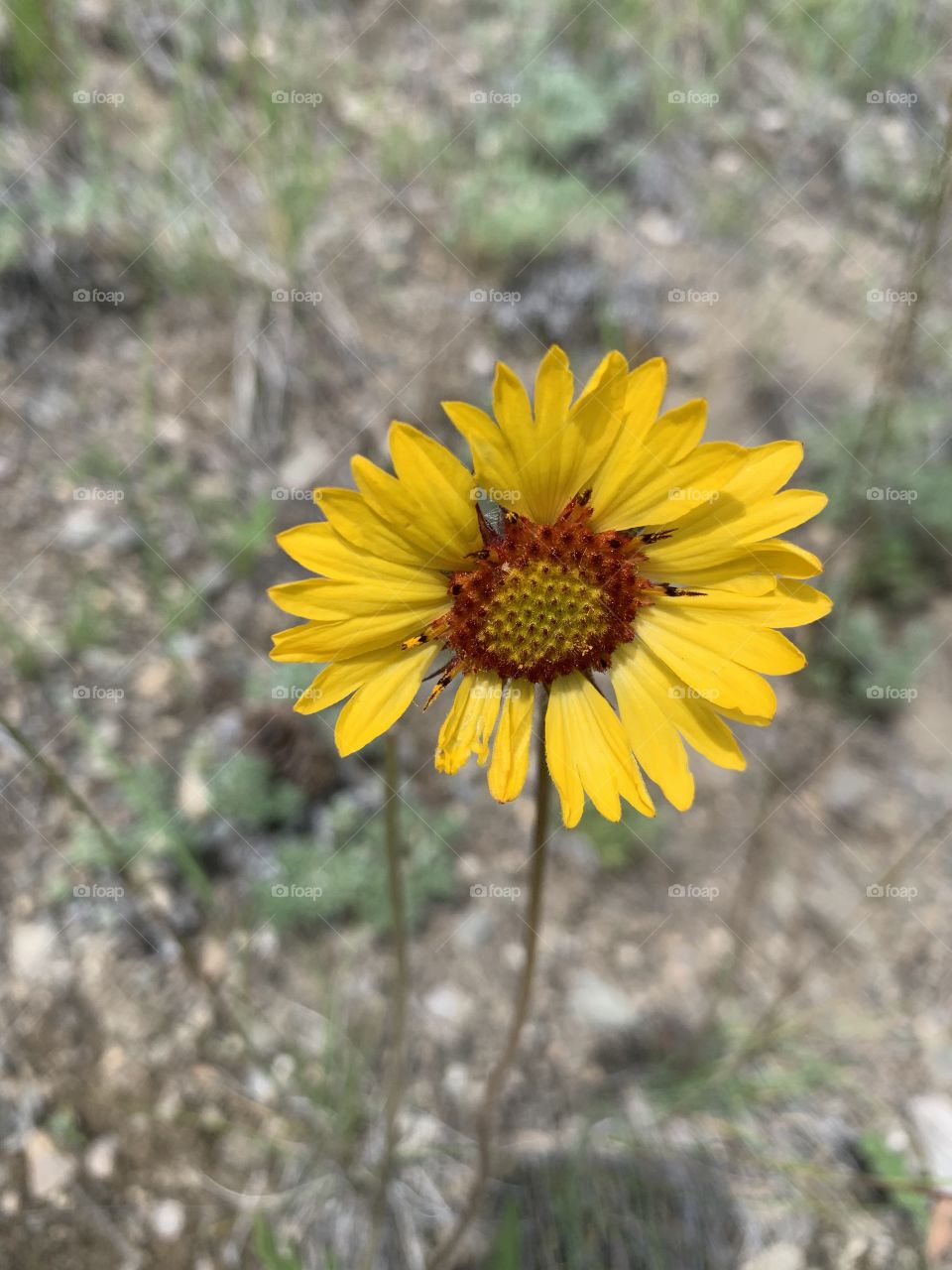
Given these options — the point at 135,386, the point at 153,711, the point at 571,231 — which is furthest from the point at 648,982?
the point at 571,231

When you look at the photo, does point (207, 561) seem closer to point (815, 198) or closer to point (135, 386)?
point (135, 386)

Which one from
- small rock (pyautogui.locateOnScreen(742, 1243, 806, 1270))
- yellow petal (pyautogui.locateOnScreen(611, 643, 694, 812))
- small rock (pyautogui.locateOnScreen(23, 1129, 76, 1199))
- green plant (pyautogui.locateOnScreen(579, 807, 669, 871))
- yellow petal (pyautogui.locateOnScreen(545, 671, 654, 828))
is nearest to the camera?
yellow petal (pyautogui.locateOnScreen(545, 671, 654, 828))

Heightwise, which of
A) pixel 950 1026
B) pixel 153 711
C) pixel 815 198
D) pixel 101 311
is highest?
pixel 815 198

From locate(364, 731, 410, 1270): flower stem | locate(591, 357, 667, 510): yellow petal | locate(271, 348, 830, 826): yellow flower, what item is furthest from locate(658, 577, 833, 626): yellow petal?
locate(364, 731, 410, 1270): flower stem

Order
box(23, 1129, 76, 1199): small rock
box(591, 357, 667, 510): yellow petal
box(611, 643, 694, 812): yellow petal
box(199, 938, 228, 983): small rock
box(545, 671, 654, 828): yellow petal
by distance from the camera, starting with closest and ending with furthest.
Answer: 1. box(591, 357, 667, 510): yellow petal
2. box(545, 671, 654, 828): yellow petal
3. box(611, 643, 694, 812): yellow petal
4. box(23, 1129, 76, 1199): small rock
5. box(199, 938, 228, 983): small rock

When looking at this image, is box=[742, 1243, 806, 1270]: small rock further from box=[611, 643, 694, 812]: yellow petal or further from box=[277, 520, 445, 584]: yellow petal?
box=[277, 520, 445, 584]: yellow petal

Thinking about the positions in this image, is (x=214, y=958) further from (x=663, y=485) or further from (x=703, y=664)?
(x=663, y=485)

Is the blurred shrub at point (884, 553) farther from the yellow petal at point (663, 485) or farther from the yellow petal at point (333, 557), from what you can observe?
the yellow petal at point (333, 557)

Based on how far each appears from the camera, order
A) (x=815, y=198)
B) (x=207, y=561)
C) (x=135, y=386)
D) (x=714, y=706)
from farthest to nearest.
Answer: (x=815, y=198), (x=135, y=386), (x=207, y=561), (x=714, y=706)
